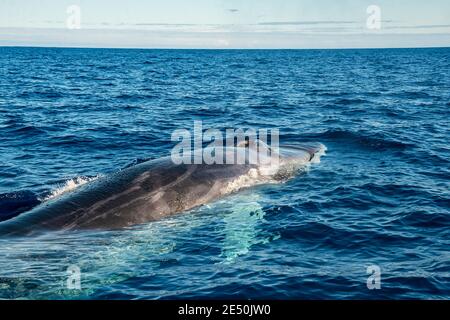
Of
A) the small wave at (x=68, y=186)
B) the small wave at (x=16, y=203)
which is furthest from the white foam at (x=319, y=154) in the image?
the small wave at (x=16, y=203)

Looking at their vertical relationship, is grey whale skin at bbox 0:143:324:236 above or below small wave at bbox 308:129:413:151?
below

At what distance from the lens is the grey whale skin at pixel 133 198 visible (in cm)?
1509

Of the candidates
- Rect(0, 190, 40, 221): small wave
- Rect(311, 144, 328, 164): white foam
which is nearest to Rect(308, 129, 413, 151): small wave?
Rect(311, 144, 328, 164): white foam

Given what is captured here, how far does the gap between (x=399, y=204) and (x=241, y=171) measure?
616cm

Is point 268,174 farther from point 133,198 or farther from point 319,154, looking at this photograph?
point 133,198

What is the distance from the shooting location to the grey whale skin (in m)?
15.1

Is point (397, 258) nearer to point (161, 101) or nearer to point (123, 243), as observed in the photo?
point (123, 243)

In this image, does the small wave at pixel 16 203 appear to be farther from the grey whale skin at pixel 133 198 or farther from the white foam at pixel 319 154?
the white foam at pixel 319 154

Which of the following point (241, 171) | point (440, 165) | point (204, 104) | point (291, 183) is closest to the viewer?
point (241, 171)

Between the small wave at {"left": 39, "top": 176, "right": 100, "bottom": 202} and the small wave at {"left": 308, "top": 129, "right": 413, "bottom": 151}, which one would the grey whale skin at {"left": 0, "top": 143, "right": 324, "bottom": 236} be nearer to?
the small wave at {"left": 39, "top": 176, "right": 100, "bottom": 202}

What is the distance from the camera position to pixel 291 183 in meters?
21.6

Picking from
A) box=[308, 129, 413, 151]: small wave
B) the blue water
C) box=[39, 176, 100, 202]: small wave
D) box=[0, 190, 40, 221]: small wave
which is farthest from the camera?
box=[308, 129, 413, 151]: small wave

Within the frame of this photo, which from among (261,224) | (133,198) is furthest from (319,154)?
(133,198)
